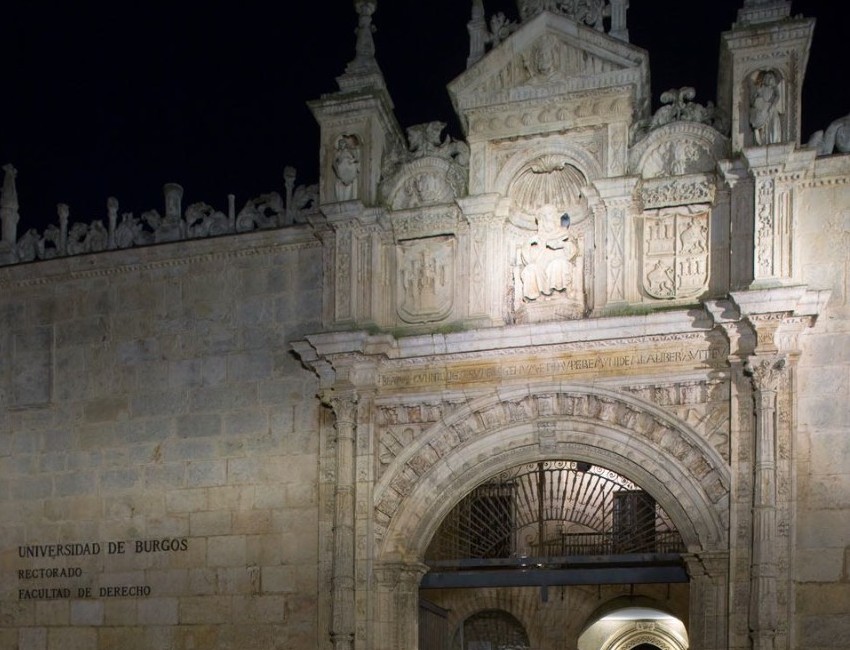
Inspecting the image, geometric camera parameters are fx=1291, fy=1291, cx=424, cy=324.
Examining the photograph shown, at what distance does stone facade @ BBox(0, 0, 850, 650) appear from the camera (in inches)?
453

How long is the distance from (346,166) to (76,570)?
5236mm

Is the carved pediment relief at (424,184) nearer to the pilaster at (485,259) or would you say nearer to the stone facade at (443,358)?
the stone facade at (443,358)

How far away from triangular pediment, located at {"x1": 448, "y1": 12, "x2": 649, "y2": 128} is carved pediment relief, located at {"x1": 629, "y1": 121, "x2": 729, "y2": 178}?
1.70 feet

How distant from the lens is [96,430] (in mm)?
14125

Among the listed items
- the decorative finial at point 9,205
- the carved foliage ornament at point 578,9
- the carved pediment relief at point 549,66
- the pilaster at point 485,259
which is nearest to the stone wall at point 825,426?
the carved pediment relief at point 549,66

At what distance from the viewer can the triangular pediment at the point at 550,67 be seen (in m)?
12.5

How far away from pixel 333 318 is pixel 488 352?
5.50 ft

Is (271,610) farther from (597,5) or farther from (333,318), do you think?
(597,5)

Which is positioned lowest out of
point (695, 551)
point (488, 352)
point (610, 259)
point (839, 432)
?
point (695, 551)

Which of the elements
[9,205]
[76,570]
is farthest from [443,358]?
[9,205]

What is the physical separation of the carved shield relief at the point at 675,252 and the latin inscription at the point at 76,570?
5.54 meters

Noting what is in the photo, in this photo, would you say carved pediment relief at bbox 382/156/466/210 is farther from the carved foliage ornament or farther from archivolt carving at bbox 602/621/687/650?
archivolt carving at bbox 602/621/687/650

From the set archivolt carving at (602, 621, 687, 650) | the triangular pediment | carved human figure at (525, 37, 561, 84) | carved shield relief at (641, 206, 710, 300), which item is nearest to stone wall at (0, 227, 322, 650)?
the triangular pediment

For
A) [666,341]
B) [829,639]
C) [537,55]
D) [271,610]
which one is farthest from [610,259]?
[271,610]
